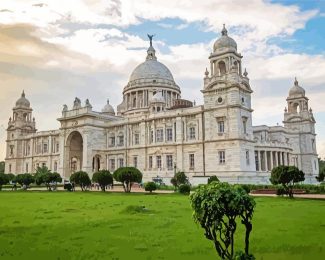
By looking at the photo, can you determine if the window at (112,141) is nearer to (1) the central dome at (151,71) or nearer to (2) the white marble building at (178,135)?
(2) the white marble building at (178,135)

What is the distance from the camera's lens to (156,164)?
54.3m

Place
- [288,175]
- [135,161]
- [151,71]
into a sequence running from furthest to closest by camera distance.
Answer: [151,71] → [135,161] → [288,175]

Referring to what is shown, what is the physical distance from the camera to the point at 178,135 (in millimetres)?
52062

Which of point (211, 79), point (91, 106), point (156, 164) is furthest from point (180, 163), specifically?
point (91, 106)

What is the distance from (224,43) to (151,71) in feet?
96.7

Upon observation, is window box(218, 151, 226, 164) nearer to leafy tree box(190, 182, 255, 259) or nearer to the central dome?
the central dome

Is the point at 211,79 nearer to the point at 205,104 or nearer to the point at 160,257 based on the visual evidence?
the point at 205,104

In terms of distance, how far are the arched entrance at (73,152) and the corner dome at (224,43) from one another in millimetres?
29876

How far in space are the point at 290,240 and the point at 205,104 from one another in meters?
38.4

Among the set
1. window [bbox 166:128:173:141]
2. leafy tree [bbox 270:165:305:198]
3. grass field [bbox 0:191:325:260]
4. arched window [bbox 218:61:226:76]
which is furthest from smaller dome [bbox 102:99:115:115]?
grass field [bbox 0:191:325:260]

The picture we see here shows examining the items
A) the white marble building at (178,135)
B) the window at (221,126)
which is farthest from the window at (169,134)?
the window at (221,126)

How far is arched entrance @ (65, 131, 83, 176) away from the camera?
63.4 m

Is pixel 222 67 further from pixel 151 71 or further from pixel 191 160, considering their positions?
pixel 151 71

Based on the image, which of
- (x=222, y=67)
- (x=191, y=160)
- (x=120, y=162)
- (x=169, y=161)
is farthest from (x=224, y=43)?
(x=120, y=162)
